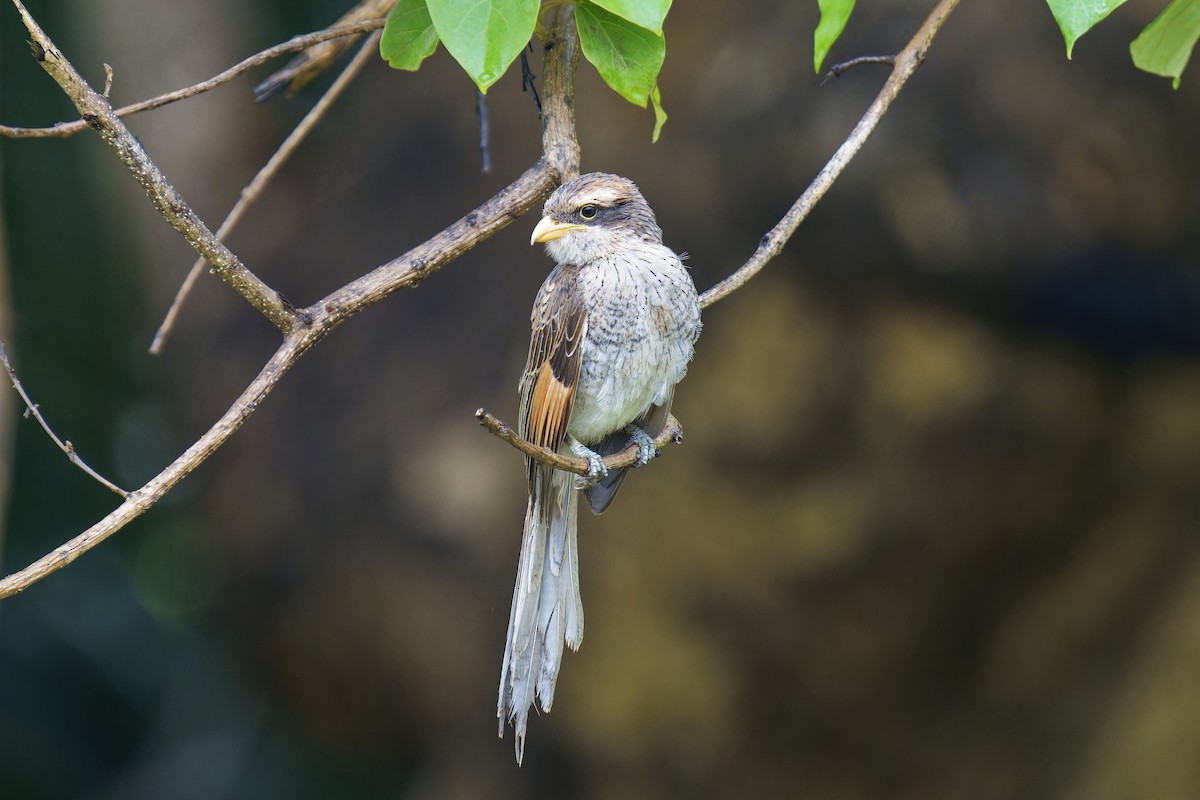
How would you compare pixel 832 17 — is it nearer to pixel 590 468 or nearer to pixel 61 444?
pixel 590 468

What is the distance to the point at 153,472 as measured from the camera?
5895 mm

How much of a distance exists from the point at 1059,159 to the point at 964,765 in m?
2.78

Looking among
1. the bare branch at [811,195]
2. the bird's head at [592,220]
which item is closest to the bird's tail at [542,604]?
the bird's head at [592,220]

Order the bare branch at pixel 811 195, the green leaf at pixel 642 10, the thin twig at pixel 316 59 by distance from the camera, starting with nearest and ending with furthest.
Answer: the green leaf at pixel 642 10
the bare branch at pixel 811 195
the thin twig at pixel 316 59

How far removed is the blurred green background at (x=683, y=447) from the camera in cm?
472

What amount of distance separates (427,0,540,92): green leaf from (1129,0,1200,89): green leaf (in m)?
1.30

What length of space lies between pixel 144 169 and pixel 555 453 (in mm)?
1094

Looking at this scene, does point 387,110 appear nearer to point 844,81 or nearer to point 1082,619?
point 844,81

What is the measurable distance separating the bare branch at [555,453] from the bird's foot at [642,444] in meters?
0.02

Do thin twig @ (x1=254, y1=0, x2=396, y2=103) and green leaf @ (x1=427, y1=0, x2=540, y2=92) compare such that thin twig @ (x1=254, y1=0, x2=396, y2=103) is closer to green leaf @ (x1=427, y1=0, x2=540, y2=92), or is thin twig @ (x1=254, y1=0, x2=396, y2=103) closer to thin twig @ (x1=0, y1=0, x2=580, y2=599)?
thin twig @ (x1=0, y1=0, x2=580, y2=599)

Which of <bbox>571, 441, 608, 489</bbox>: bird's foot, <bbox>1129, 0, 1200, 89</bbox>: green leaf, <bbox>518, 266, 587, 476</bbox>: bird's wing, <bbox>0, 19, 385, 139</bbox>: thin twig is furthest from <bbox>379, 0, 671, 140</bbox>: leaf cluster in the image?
<bbox>1129, 0, 1200, 89</bbox>: green leaf

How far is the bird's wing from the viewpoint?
2.78m

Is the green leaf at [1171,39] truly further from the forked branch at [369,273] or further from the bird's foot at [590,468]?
the bird's foot at [590,468]

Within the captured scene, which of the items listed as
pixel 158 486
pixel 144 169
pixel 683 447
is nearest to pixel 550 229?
pixel 144 169
